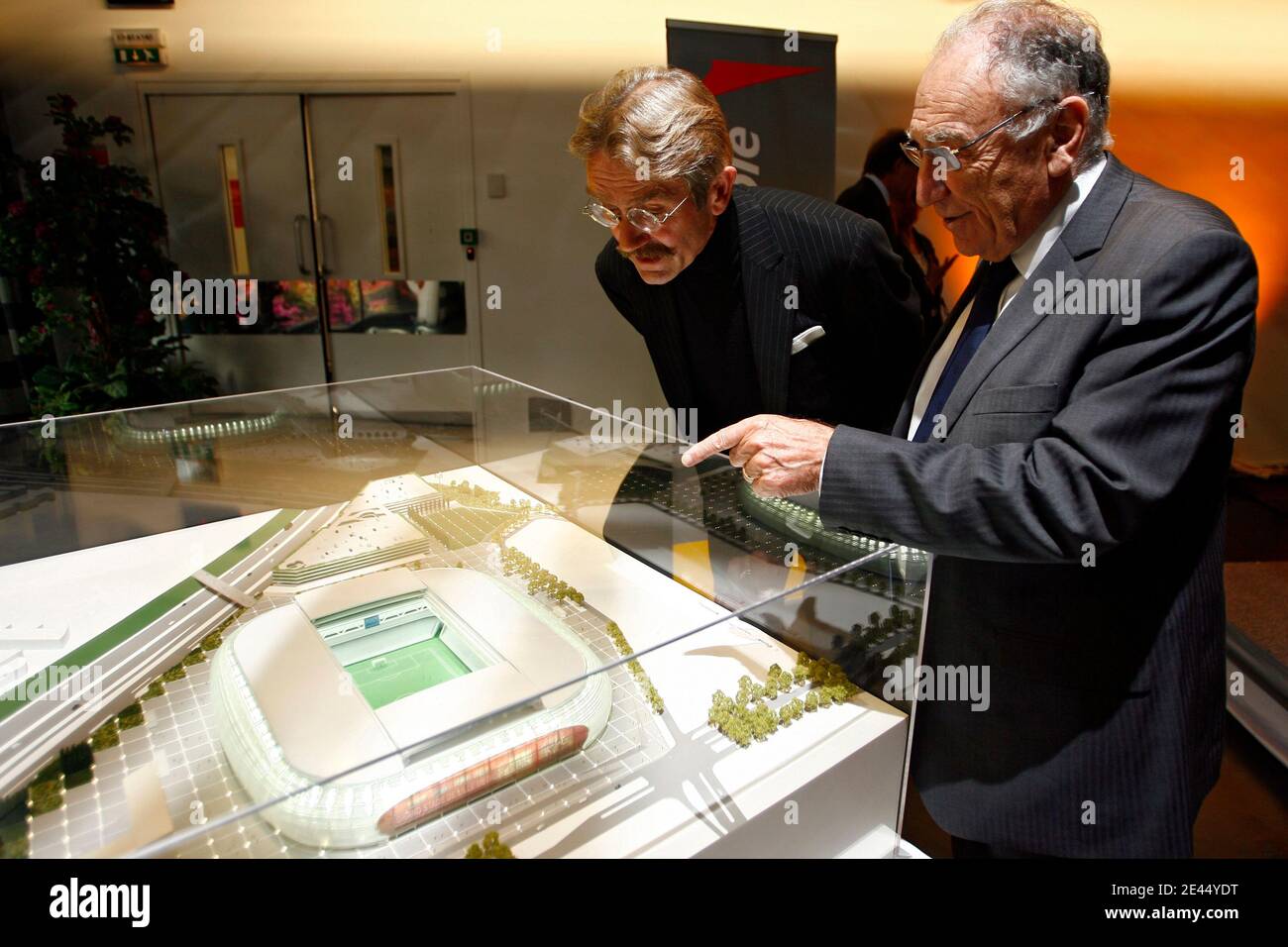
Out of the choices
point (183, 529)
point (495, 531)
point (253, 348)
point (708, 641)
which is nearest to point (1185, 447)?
point (708, 641)

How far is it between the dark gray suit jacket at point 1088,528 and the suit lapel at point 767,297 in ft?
2.61

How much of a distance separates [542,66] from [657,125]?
3.64 meters

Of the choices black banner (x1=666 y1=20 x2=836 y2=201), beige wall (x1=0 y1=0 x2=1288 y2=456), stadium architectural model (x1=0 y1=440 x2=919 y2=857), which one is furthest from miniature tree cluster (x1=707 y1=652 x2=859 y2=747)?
beige wall (x1=0 y1=0 x2=1288 y2=456)

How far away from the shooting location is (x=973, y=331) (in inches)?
46.3

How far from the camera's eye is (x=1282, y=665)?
2.79m

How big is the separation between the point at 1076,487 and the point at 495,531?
1.02m

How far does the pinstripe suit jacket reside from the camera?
5.96ft

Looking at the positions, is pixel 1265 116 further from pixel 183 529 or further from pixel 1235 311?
pixel 183 529

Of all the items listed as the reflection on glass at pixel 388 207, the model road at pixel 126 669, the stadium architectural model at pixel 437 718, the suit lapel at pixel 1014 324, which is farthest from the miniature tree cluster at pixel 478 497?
the reflection on glass at pixel 388 207

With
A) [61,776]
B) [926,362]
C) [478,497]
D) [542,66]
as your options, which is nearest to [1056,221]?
[926,362]

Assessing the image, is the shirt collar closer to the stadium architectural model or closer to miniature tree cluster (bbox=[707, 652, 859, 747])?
the stadium architectural model

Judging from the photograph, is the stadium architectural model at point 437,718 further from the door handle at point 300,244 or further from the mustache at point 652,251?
the door handle at point 300,244

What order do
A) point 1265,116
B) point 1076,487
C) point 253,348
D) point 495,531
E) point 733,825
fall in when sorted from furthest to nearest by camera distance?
1. point 253,348
2. point 1265,116
3. point 495,531
4. point 733,825
5. point 1076,487

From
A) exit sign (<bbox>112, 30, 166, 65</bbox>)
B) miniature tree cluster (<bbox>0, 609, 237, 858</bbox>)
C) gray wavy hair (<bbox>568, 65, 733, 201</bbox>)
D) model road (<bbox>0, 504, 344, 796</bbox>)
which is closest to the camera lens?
miniature tree cluster (<bbox>0, 609, 237, 858</bbox>)
